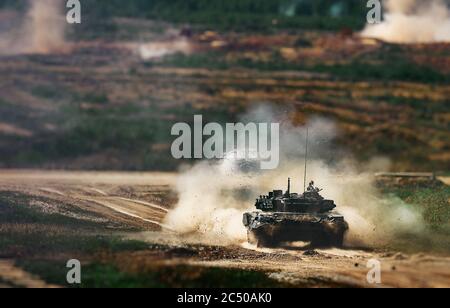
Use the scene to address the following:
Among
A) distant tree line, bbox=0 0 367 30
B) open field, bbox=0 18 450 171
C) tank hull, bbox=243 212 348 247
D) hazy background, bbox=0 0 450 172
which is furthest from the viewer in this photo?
distant tree line, bbox=0 0 367 30

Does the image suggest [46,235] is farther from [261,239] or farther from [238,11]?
[238,11]

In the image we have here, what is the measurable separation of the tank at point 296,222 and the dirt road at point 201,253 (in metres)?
0.37

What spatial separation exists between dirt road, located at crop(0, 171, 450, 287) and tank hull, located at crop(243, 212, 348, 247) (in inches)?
12.8

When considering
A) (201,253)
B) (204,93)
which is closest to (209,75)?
(204,93)

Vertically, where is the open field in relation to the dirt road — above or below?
above

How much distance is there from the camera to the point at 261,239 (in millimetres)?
30844

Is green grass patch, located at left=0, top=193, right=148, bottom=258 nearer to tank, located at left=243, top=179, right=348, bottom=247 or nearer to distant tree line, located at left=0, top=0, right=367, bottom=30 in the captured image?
tank, located at left=243, top=179, right=348, bottom=247

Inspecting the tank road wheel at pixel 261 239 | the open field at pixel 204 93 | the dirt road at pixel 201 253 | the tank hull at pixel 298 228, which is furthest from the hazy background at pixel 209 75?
the tank hull at pixel 298 228

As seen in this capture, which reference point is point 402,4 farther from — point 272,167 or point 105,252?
point 105,252

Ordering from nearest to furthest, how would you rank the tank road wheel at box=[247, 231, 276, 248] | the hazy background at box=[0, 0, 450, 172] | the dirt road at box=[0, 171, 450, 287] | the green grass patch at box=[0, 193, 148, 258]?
the dirt road at box=[0, 171, 450, 287], the green grass patch at box=[0, 193, 148, 258], the tank road wheel at box=[247, 231, 276, 248], the hazy background at box=[0, 0, 450, 172]

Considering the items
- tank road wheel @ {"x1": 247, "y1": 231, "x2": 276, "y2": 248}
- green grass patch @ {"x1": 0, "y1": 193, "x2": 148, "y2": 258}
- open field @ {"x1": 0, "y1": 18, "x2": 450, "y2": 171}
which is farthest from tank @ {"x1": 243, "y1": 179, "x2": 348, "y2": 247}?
open field @ {"x1": 0, "y1": 18, "x2": 450, "y2": 171}

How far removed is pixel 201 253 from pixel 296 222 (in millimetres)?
3019

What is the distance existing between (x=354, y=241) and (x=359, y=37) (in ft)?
163

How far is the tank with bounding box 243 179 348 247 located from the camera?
30266 mm
